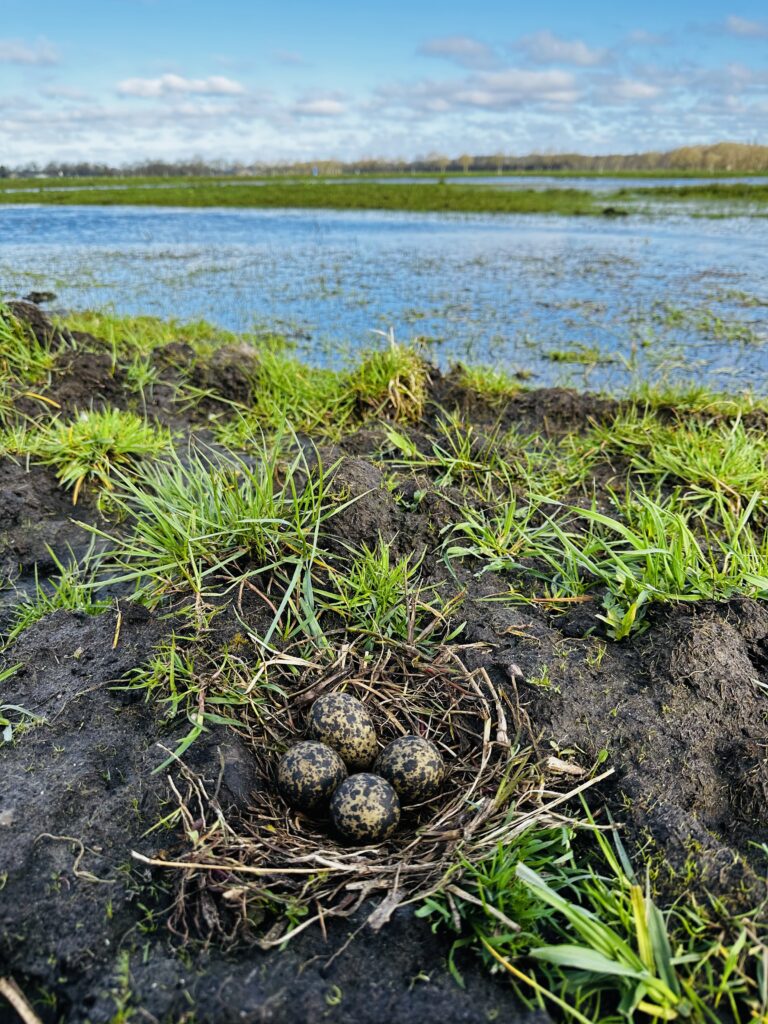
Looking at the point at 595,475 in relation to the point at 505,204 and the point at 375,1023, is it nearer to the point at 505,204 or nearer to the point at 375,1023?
the point at 375,1023

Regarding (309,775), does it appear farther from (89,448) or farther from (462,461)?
(89,448)

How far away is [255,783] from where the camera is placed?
241 cm

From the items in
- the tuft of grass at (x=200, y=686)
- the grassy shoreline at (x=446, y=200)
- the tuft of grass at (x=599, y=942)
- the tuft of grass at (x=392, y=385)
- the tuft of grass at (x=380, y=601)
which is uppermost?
the grassy shoreline at (x=446, y=200)

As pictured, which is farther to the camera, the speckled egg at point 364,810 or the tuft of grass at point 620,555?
the tuft of grass at point 620,555

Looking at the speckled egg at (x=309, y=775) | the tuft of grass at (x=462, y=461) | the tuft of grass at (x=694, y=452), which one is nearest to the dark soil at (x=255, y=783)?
the speckled egg at (x=309, y=775)

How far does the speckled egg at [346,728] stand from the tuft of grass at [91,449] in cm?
269

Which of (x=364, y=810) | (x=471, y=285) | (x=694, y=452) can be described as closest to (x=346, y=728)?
(x=364, y=810)

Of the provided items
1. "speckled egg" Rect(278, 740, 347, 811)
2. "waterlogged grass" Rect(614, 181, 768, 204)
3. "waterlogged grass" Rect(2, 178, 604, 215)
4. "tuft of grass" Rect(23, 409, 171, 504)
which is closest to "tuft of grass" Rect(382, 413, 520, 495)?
"tuft of grass" Rect(23, 409, 171, 504)

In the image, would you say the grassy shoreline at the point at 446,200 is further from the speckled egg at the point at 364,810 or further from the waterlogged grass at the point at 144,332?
the speckled egg at the point at 364,810

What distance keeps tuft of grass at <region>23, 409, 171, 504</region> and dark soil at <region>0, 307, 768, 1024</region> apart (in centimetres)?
128

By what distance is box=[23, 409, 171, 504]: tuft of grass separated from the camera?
462cm

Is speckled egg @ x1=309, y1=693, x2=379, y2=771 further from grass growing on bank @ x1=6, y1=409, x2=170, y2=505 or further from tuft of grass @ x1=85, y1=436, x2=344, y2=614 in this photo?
grass growing on bank @ x1=6, y1=409, x2=170, y2=505

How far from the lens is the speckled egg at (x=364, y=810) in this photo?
7.29ft

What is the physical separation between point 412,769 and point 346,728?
284mm
